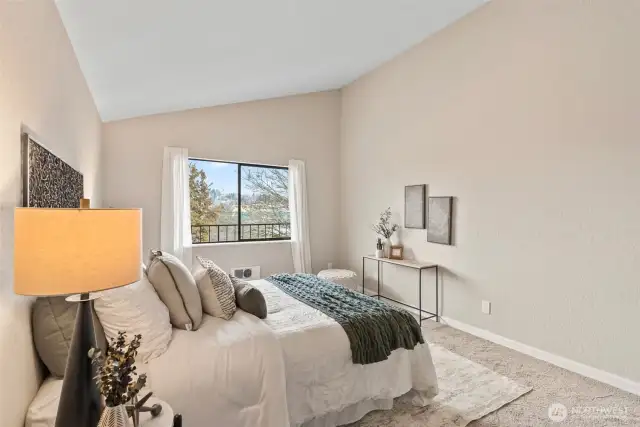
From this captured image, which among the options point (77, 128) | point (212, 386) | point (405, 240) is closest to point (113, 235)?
point (212, 386)

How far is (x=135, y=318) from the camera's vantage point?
1.61 meters

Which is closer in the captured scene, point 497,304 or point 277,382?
point 277,382

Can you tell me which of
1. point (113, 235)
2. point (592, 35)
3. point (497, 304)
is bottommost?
point (497, 304)

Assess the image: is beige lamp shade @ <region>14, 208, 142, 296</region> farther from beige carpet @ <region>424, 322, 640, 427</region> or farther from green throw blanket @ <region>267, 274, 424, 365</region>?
beige carpet @ <region>424, 322, 640, 427</region>

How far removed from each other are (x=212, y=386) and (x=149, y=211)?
10.4 feet

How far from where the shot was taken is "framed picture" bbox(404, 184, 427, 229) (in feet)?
13.3

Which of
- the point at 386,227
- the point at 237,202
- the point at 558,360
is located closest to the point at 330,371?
the point at 558,360

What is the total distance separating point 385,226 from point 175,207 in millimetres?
2703

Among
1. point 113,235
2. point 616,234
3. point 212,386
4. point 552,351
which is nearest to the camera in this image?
point 113,235

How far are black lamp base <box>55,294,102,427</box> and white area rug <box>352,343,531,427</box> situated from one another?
5.06 ft

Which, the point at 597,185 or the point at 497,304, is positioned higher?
the point at 597,185

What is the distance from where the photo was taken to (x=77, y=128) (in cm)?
229

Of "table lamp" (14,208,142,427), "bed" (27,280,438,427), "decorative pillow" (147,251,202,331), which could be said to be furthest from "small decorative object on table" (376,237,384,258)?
"table lamp" (14,208,142,427)

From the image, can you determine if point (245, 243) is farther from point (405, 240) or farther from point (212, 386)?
point (212, 386)
